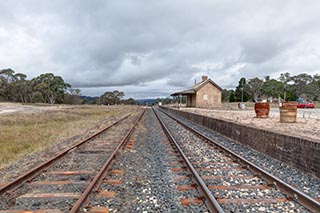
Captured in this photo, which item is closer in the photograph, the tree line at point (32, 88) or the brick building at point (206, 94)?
the brick building at point (206, 94)

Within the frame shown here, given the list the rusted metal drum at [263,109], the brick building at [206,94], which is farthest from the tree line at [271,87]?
the rusted metal drum at [263,109]

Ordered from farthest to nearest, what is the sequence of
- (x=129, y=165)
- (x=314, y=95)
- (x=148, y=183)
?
(x=314, y=95) → (x=129, y=165) → (x=148, y=183)

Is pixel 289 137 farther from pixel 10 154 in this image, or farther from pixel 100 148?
pixel 10 154

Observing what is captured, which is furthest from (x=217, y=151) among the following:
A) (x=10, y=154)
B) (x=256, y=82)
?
(x=256, y=82)

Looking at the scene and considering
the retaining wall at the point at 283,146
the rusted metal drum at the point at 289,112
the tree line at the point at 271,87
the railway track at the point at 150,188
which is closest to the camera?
the railway track at the point at 150,188

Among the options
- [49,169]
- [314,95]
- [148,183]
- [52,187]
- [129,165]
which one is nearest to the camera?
[52,187]

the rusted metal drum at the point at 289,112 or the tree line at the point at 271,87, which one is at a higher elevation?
the tree line at the point at 271,87

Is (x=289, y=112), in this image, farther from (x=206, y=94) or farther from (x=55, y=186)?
(x=206, y=94)

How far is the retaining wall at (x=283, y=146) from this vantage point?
542 cm

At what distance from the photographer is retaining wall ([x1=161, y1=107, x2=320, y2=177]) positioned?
542cm

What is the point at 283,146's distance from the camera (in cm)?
661

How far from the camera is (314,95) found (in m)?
79.6

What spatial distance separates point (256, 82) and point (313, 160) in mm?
97006

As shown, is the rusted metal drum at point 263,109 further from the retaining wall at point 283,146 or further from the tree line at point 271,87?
the tree line at point 271,87
